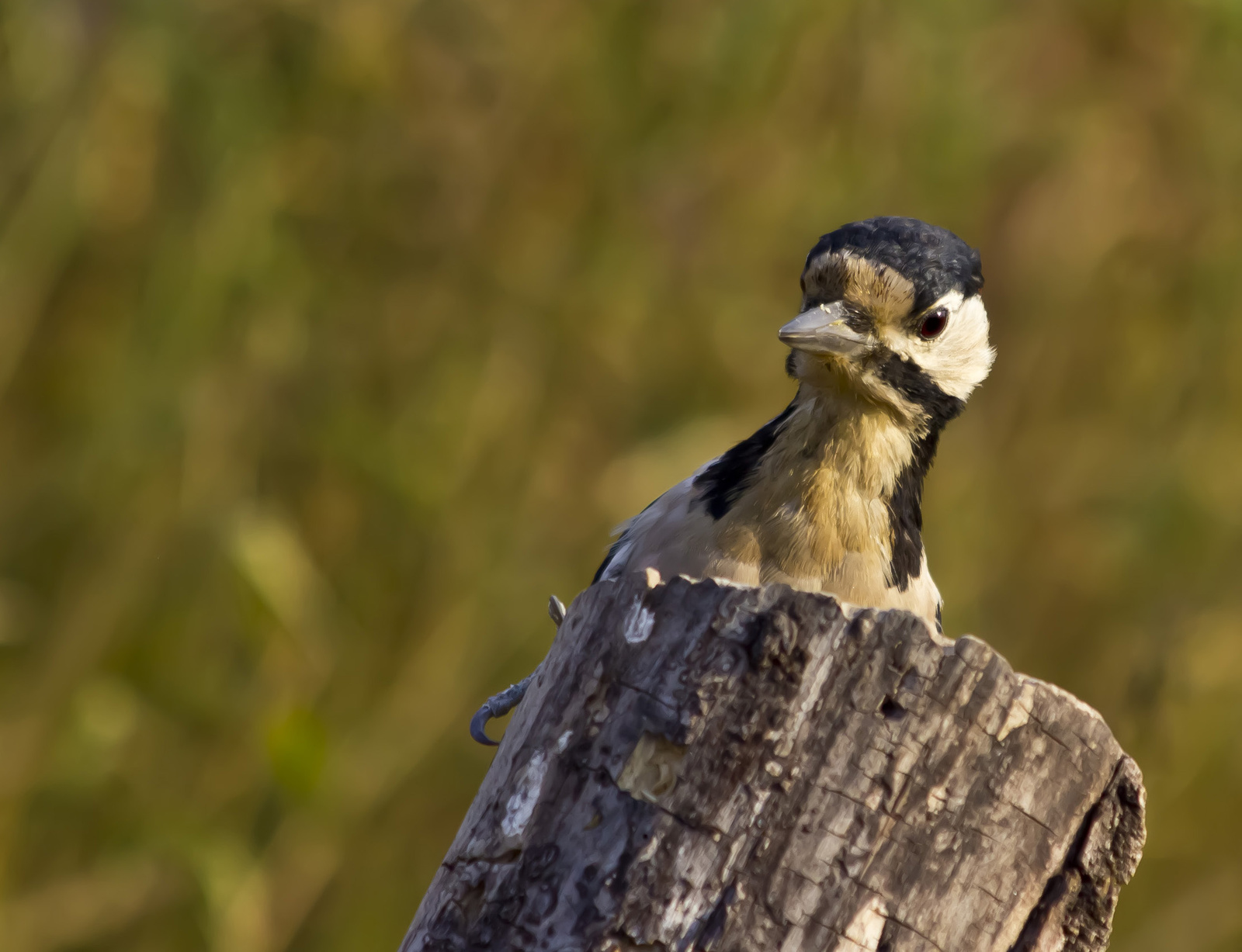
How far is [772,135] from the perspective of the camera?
136 inches

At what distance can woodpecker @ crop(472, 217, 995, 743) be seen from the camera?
2.09 meters

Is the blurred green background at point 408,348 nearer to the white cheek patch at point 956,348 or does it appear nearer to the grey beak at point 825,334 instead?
the white cheek patch at point 956,348

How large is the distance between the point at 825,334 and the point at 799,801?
38.1 inches

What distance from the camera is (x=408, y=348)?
3400 mm

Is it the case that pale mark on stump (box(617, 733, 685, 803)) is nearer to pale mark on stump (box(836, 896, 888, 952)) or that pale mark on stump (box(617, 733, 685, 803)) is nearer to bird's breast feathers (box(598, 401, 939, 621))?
pale mark on stump (box(836, 896, 888, 952))

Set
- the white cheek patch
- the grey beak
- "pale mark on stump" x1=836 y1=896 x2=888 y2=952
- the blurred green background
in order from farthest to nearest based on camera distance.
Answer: the blurred green background, the white cheek patch, the grey beak, "pale mark on stump" x1=836 y1=896 x2=888 y2=952

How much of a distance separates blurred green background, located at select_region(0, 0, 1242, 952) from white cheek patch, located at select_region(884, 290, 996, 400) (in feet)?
3.45

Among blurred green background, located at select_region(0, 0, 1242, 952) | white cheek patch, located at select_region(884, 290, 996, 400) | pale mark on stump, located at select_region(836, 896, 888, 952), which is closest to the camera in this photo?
pale mark on stump, located at select_region(836, 896, 888, 952)

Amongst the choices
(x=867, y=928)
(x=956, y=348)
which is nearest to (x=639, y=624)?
(x=867, y=928)

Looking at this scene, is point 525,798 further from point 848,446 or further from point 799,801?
point 848,446

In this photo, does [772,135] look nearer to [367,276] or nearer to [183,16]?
[367,276]

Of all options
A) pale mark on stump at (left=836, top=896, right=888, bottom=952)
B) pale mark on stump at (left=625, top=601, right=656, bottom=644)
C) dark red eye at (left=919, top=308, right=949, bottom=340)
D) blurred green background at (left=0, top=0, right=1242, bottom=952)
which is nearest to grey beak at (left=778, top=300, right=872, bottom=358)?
dark red eye at (left=919, top=308, right=949, bottom=340)

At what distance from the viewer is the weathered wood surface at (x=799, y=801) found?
121 centimetres

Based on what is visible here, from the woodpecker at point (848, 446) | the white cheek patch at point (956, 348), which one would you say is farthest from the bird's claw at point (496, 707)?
the white cheek patch at point (956, 348)
